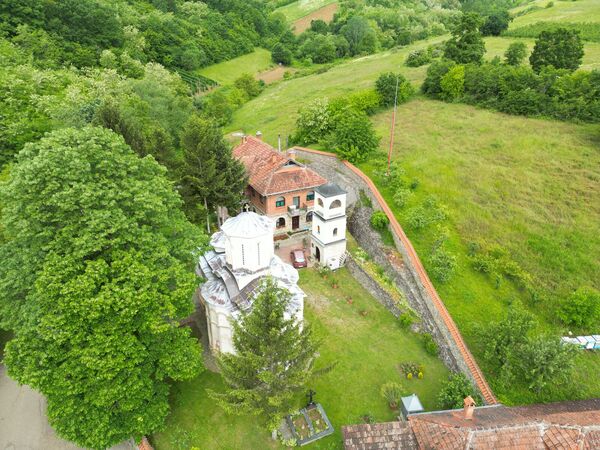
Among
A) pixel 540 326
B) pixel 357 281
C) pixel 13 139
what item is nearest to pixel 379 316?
pixel 357 281

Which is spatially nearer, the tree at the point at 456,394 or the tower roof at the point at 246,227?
the tree at the point at 456,394

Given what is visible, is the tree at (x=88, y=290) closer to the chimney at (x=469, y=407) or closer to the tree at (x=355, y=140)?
the chimney at (x=469, y=407)

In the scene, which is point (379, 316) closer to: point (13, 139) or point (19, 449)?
point (19, 449)

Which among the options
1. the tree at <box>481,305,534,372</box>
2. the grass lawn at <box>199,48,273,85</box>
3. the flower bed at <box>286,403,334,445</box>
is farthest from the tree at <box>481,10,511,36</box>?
the flower bed at <box>286,403,334,445</box>

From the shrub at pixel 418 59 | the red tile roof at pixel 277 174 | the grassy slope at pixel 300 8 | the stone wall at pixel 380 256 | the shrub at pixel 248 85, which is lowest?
the stone wall at pixel 380 256

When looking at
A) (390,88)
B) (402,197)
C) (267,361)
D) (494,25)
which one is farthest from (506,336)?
(494,25)

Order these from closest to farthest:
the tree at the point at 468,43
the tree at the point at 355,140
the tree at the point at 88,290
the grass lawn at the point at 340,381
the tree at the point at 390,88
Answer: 1. the tree at the point at 88,290
2. the grass lawn at the point at 340,381
3. the tree at the point at 355,140
4. the tree at the point at 390,88
5. the tree at the point at 468,43

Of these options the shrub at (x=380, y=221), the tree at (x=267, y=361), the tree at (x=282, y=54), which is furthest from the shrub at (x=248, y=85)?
the tree at (x=267, y=361)
